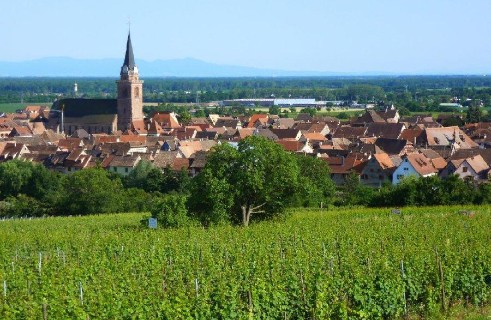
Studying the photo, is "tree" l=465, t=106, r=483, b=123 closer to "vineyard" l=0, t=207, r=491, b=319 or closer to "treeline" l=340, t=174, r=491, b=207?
"treeline" l=340, t=174, r=491, b=207

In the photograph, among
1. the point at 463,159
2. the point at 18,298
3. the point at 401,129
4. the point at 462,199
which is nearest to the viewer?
the point at 18,298

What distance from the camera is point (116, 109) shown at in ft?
300

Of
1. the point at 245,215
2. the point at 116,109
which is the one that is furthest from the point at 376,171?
the point at 116,109

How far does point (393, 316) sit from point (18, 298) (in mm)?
7374

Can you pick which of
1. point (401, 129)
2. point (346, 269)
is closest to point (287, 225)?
point (346, 269)

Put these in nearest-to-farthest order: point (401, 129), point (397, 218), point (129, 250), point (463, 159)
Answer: point (129, 250) < point (397, 218) < point (463, 159) < point (401, 129)

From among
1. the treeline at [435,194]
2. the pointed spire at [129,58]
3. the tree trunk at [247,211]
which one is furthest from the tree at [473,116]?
the tree trunk at [247,211]

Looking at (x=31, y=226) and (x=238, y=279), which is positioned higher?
(x=238, y=279)

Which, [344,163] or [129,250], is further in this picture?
[344,163]

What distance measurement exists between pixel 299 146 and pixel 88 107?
3212 cm

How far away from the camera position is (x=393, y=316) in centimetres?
1638

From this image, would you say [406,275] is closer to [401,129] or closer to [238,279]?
[238,279]

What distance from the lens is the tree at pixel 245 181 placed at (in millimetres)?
30531

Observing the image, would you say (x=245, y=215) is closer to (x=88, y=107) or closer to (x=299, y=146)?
(x=299, y=146)
